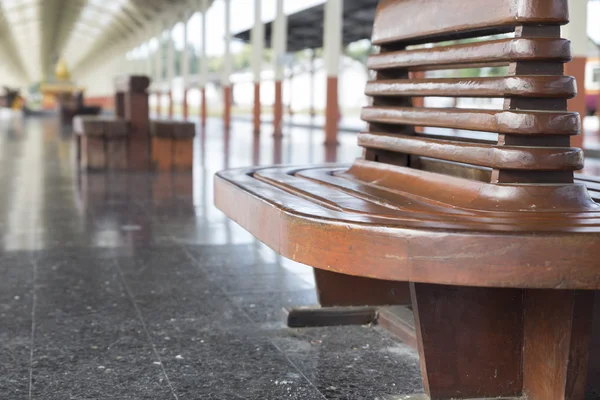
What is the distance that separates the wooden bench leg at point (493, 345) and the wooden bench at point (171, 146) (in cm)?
766

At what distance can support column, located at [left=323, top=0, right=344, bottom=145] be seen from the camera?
15.2 m

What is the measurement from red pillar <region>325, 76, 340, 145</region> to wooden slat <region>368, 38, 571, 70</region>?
43.6 ft

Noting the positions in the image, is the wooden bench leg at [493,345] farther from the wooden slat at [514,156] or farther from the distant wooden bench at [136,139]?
the distant wooden bench at [136,139]

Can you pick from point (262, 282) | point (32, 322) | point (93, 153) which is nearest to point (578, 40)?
point (93, 153)

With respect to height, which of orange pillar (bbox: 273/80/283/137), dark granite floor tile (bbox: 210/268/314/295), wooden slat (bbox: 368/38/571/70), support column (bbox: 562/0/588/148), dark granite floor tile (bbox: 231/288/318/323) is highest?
support column (bbox: 562/0/588/148)

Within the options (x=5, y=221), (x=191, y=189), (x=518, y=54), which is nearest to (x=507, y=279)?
(x=518, y=54)

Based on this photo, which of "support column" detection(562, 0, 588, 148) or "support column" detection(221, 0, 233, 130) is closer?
"support column" detection(562, 0, 588, 148)

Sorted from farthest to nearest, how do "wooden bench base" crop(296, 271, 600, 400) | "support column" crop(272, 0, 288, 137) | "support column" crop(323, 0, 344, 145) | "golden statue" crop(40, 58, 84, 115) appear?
"golden statue" crop(40, 58, 84, 115)
"support column" crop(272, 0, 288, 137)
"support column" crop(323, 0, 344, 145)
"wooden bench base" crop(296, 271, 600, 400)

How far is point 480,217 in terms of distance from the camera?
62.6 inches

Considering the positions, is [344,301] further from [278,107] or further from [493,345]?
[278,107]

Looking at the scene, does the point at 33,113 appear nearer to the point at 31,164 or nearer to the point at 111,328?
the point at 31,164

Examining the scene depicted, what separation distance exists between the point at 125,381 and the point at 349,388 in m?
0.59

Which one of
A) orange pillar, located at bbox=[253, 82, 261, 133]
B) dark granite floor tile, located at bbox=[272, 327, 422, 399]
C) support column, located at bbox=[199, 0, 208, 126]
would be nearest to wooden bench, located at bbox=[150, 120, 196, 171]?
dark granite floor tile, located at bbox=[272, 327, 422, 399]

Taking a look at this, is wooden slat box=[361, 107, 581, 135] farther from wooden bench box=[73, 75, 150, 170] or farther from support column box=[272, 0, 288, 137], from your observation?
support column box=[272, 0, 288, 137]
